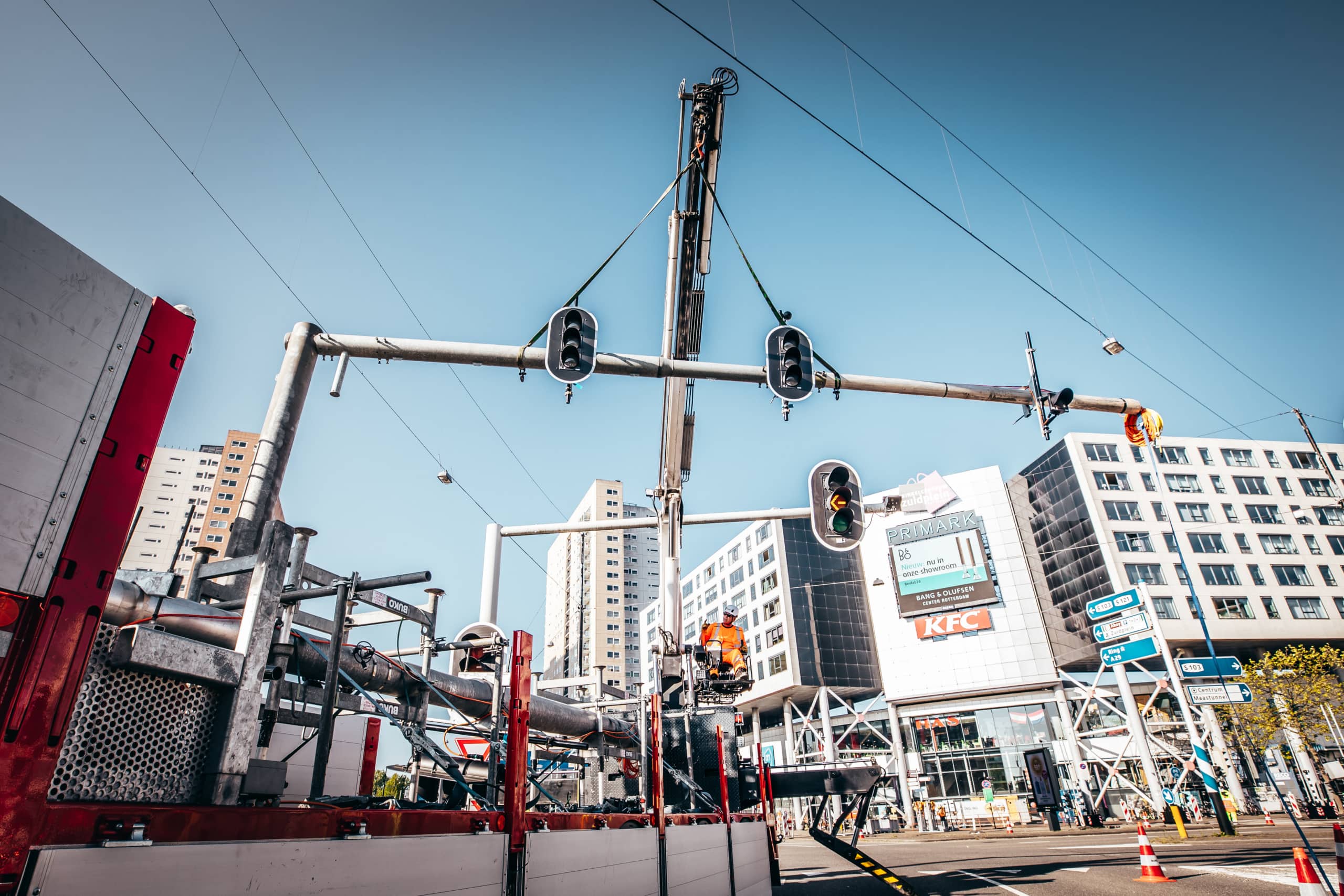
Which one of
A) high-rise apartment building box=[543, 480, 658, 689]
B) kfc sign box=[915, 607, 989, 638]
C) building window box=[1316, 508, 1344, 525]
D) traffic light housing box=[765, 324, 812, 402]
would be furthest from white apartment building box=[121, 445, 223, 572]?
building window box=[1316, 508, 1344, 525]

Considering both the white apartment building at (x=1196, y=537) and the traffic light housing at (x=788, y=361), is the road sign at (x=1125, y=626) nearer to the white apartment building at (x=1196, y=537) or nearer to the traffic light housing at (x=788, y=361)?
the traffic light housing at (x=788, y=361)

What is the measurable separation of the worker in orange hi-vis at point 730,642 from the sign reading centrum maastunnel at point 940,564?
43.6 metres

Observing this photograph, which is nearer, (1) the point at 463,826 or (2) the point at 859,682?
(1) the point at 463,826

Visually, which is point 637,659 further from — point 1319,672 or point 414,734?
point 414,734

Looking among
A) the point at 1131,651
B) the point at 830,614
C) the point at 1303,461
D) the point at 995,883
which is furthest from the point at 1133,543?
the point at 995,883

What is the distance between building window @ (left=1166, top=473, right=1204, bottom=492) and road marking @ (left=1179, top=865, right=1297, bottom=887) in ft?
166

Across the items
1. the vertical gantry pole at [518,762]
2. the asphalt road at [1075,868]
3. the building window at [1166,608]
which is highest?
the building window at [1166,608]

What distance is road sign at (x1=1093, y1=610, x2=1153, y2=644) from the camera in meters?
19.0

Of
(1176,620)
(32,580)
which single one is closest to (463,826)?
(32,580)

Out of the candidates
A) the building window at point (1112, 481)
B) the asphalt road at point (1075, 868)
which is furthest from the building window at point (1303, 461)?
the asphalt road at point (1075, 868)

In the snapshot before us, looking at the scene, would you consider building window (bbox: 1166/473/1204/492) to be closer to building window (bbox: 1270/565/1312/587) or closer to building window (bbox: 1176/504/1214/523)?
building window (bbox: 1176/504/1214/523)

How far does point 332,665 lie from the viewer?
20.1 ft

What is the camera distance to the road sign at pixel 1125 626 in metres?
19.0

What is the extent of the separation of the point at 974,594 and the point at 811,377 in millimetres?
49468
